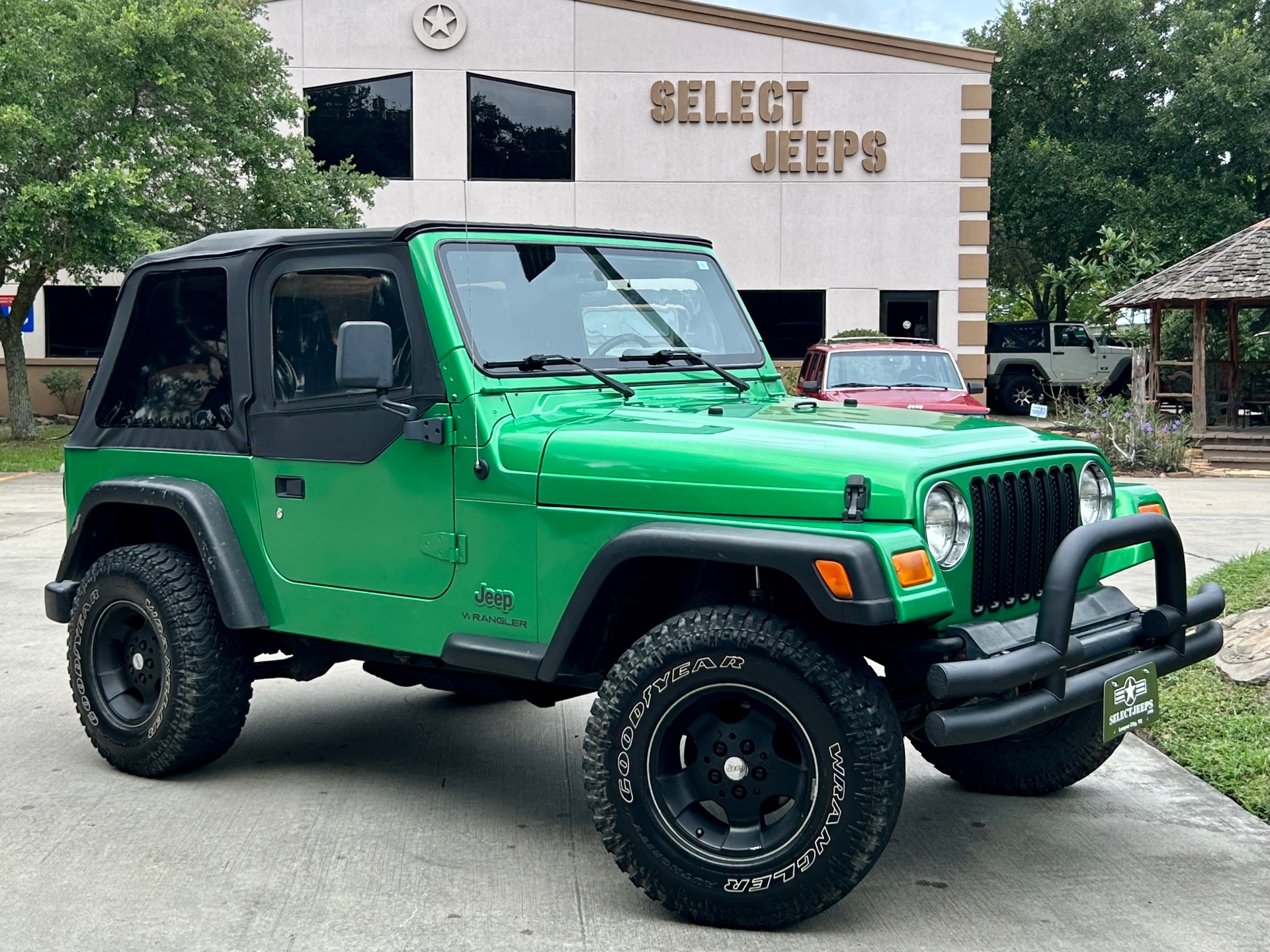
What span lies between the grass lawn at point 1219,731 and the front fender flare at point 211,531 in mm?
3673

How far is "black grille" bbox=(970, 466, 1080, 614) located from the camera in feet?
13.5

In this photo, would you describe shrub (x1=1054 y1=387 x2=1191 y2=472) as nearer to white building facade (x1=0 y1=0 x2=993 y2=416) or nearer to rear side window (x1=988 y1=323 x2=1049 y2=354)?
white building facade (x1=0 y1=0 x2=993 y2=416)

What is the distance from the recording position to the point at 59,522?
44.1 ft

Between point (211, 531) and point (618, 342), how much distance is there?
5.40ft

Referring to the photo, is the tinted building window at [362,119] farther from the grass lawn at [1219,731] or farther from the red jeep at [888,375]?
the grass lawn at [1219,731]

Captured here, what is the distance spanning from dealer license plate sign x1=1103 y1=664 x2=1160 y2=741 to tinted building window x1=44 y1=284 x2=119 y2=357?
82.4ft

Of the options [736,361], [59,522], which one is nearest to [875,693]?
[736,361]

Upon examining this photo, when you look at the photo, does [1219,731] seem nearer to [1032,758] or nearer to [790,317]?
[1032,758]

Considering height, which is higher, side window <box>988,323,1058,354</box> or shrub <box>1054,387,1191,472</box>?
side window <box>988,323,1058,354</box>

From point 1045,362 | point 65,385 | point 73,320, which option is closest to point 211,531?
point 65,385

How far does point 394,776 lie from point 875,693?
8.14ft

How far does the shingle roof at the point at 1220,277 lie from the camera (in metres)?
20.7

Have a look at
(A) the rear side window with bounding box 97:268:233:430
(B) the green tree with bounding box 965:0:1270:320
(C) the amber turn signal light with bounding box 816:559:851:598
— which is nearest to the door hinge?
(A) the rear side window with bounding box 97:268:233:430

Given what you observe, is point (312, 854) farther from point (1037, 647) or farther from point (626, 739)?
point (1037, 647)
